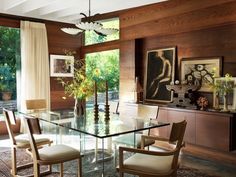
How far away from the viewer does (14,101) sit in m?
6.13

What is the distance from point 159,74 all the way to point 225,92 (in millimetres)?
1459

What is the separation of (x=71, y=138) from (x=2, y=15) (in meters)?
3.15

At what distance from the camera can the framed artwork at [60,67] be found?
6.58 metres

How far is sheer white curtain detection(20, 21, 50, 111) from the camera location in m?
6.01

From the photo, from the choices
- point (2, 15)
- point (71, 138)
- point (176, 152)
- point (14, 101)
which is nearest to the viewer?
point (176, 152)

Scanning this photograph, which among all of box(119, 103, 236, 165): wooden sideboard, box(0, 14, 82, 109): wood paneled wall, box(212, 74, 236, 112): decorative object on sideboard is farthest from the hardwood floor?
box(0, 14, 82, 109): wood paneled wall

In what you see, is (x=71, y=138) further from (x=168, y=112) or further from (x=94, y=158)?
(x=168, y=112)

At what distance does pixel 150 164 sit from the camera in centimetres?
246

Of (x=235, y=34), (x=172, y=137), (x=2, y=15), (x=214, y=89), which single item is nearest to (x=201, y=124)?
(x=214, y=89)

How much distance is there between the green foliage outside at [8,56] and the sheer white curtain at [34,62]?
0.23m

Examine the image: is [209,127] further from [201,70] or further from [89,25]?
[89,25]

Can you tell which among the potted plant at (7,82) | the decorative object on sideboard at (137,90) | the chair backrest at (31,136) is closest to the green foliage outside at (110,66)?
the decorative object on sideboard at (137,90)

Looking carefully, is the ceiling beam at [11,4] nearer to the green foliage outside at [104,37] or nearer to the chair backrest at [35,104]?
the chair backrest at [35,104]

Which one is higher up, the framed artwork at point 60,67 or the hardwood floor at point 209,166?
the framed artwork at point 60,67
